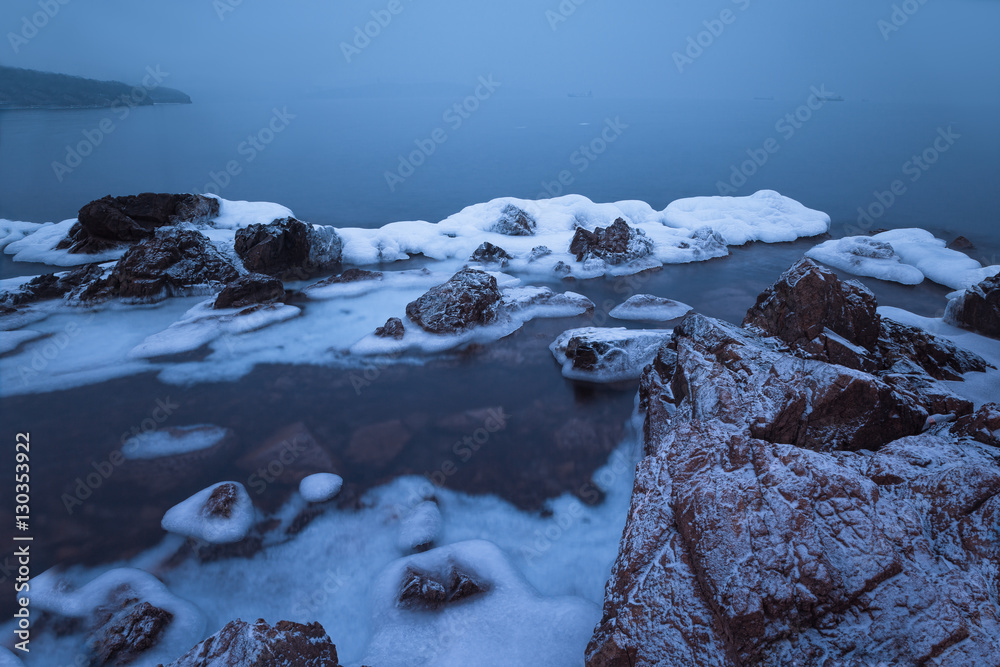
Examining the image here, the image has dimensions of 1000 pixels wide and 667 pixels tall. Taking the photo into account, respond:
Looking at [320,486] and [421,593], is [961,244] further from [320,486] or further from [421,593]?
[320,486]

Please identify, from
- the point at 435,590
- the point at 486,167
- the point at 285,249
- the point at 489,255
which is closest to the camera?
the point at 435,590

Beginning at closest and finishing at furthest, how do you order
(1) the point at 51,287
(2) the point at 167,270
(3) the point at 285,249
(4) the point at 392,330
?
(4) the point at 392,330 < (1) the point at 51,287 < (2) the point at 167,270 < (3) the point at 285,249

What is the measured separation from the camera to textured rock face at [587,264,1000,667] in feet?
9.29

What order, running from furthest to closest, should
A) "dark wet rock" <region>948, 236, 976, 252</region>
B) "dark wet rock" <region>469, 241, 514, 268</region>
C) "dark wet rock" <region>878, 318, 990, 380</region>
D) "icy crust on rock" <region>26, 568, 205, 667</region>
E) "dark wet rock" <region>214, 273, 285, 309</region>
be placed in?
"dark wet rock" <region>948, 236, 976, 252</region> < "dark wet rock" <region>469, 241, 514, 268</region> < "dark wet rock" <region>214, 273, 285, 309</region> < "dark wet rock" <region>878, 318, 990, 380</region> < "icy crust on rock" <region>26, 568, 205, 667</region>

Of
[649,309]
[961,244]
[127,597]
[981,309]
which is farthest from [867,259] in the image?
[127,597]

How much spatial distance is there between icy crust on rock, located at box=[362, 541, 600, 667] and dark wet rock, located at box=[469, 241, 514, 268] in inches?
346

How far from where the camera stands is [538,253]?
12914 mm

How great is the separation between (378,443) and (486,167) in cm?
2119

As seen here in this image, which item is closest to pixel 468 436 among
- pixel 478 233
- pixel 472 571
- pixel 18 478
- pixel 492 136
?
pixel 472 571

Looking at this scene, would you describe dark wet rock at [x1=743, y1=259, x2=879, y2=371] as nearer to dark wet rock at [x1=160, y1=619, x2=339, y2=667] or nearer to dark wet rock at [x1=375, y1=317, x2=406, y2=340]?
dark wet rock at [x1=375, y1=317, x2=406, y2=340]

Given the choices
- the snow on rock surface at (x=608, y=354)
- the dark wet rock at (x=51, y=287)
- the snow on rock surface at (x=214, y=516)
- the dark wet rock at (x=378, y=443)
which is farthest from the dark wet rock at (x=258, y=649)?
the dark wet rock at (x=51, y=287)

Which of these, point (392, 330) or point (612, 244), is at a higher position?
point (612, 244)

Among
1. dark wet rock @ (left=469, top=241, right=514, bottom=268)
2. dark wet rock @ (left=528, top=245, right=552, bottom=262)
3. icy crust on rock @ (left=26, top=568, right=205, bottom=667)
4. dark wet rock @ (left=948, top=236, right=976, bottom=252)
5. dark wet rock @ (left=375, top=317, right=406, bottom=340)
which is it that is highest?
dark wet rock @ (left=948, top=236, right=976, bottom=252)

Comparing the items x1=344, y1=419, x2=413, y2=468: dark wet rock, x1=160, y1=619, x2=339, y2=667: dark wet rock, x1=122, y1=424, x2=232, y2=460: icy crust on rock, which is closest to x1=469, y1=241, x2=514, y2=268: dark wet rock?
x1=344, y1=419, x2=413, y2=468: dark wet rock
